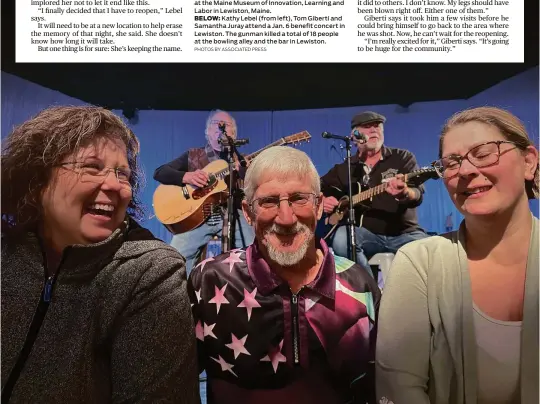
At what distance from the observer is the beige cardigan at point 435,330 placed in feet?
4.60

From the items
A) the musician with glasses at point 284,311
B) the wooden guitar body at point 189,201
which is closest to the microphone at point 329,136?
the musician with glasses at point 284,311

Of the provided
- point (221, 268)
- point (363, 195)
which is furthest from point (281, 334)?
point (363, 195)

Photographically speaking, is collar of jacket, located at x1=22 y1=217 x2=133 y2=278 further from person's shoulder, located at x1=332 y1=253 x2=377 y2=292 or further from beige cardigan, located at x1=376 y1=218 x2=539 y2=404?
beige cardigan, located at x1=376 y1=218 x2=539 y2=404

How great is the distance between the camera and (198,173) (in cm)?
182

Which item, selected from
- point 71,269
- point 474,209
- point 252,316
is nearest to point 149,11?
point 71,269

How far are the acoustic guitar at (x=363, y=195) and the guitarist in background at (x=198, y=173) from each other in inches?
16.8

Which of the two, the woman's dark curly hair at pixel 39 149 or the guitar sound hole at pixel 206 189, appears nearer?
the woman's dark curly hair at pixel 39 149

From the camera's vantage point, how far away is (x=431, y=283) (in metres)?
1.45

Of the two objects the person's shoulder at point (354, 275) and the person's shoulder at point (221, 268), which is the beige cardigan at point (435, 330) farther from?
the person's shoulder at point (221, 268)

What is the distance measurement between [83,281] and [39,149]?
0.43 meters

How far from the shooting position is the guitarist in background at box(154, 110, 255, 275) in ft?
5.93

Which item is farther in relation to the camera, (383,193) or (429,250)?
(383,193)

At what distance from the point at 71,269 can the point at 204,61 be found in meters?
0.86

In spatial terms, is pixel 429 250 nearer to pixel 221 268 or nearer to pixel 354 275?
pixel 354 275
